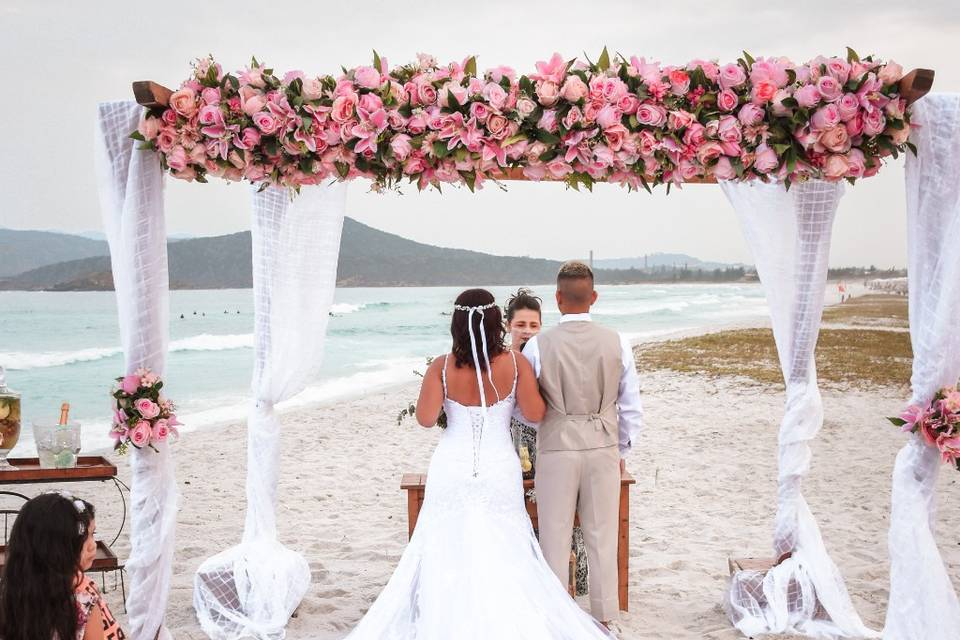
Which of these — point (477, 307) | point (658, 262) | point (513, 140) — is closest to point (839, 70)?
point (513, 140)

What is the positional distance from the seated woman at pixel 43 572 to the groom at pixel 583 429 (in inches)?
81.8

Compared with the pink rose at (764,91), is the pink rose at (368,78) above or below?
above

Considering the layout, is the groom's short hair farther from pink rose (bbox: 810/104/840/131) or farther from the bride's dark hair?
pink rose (bbox: 810/104/840/131)

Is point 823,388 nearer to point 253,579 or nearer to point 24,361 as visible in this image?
point 253,579

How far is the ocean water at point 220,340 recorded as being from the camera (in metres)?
21.6

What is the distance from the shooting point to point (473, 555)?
3883 millimetres

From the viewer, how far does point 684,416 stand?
12805 mm

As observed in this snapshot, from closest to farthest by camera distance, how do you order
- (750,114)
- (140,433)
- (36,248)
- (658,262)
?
1. (750,114)
2. (140,433)
3. (36,248)
4. (658,262)

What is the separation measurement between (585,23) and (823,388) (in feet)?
49.7

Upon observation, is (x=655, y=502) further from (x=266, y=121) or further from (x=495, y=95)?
(x=266, y=121)

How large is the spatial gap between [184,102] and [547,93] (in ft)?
5.01

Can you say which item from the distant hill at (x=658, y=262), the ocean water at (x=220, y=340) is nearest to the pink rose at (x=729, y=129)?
the ocean water at (x=220, y=340)

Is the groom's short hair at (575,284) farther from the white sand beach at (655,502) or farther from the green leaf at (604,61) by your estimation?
the white sand beach at (655,502)

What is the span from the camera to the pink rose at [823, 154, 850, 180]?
3.65 metres
